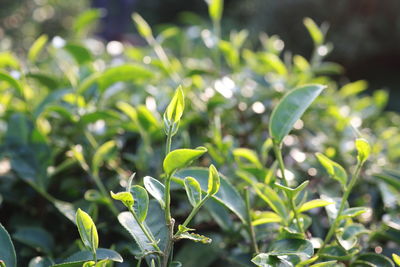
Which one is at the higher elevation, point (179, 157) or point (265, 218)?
point (179, 157)

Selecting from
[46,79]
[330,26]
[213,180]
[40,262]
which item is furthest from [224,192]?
[330,26]

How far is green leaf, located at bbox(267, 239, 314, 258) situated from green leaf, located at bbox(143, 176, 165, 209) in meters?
0.16

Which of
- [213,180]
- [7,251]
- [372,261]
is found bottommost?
[372,261]

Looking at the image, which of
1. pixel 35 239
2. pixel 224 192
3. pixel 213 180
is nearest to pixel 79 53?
pixel 35 239

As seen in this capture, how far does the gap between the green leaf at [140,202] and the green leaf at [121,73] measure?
376mm

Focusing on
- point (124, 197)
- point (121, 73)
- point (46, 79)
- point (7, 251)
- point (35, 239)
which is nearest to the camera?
point (124, 197)

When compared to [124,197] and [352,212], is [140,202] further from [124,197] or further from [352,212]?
[352,212]

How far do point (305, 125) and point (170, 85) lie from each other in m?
0.36

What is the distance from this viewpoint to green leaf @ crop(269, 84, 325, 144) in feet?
2.38

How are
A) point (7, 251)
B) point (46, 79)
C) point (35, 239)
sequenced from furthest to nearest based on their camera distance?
point (46, 79) → point (35, 239) → point (7, 251)

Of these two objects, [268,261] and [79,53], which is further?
[79,53]

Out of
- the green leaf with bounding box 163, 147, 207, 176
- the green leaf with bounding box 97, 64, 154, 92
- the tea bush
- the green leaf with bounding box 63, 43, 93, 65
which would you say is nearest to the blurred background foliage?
the tea bush

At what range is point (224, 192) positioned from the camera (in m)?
0.76

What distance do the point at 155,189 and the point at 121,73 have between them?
0.40 m
